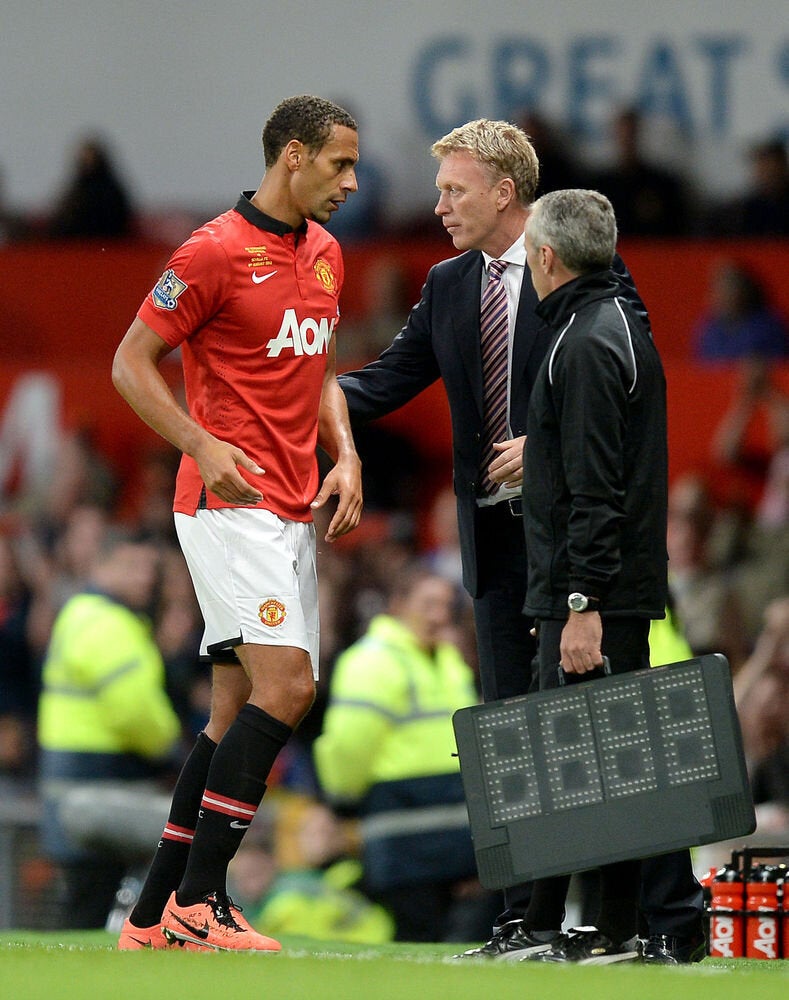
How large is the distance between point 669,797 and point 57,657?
451cm

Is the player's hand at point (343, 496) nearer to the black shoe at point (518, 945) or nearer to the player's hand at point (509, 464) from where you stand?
the player's hand at point (509, 464)

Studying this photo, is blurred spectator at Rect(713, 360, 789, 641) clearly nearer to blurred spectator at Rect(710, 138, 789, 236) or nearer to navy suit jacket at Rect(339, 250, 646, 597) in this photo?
blurred spectator at Rect(710, 138, 789, 236)

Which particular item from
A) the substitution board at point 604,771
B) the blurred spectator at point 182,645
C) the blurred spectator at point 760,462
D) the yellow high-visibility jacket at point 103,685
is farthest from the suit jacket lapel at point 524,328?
the blurred spectator at point 760,462

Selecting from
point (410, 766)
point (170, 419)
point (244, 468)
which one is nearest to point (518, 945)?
point (244, 468)

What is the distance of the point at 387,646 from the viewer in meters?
7.87

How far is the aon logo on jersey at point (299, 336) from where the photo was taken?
485 centimetres

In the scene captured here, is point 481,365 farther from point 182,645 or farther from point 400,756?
point 182,645

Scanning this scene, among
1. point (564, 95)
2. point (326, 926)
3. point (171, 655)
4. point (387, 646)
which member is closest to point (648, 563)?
point (387, 646)

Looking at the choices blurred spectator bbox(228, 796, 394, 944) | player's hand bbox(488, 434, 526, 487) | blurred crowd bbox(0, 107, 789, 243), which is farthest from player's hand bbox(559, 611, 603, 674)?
blurred crowd bbox(0, 107, 789, 243)

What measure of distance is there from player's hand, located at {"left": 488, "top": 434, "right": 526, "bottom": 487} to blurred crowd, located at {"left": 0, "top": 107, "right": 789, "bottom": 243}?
7011mm

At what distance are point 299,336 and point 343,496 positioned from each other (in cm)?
43

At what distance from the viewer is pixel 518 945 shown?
4.68 m

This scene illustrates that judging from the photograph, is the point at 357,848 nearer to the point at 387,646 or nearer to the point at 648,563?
the point at 387,646

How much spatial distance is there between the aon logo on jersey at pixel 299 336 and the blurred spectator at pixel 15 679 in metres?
5.49
